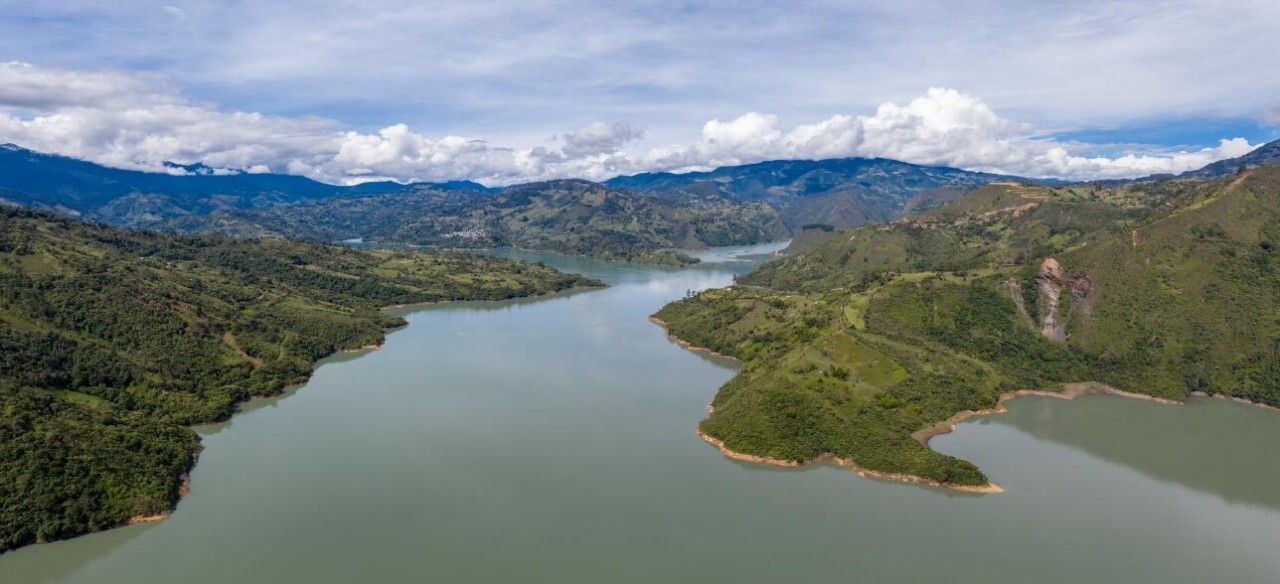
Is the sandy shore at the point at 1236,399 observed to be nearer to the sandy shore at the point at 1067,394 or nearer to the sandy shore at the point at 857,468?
the sandy shore at the point at 1067,394

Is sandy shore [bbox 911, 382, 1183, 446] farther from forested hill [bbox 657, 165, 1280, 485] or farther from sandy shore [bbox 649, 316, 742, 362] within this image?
sandy shore [bbox 649, 316, 742, 362]

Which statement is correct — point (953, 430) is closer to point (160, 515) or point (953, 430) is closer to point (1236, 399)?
point (1236, 399)

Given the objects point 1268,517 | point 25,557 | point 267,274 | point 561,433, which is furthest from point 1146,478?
point 267,274

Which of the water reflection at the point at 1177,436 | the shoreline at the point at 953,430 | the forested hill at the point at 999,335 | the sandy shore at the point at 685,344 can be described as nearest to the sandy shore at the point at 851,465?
the shoreline at the point at 953,430

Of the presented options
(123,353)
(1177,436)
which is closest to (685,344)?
(1177,436)

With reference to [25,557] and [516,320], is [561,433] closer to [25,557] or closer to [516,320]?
[25,557]
